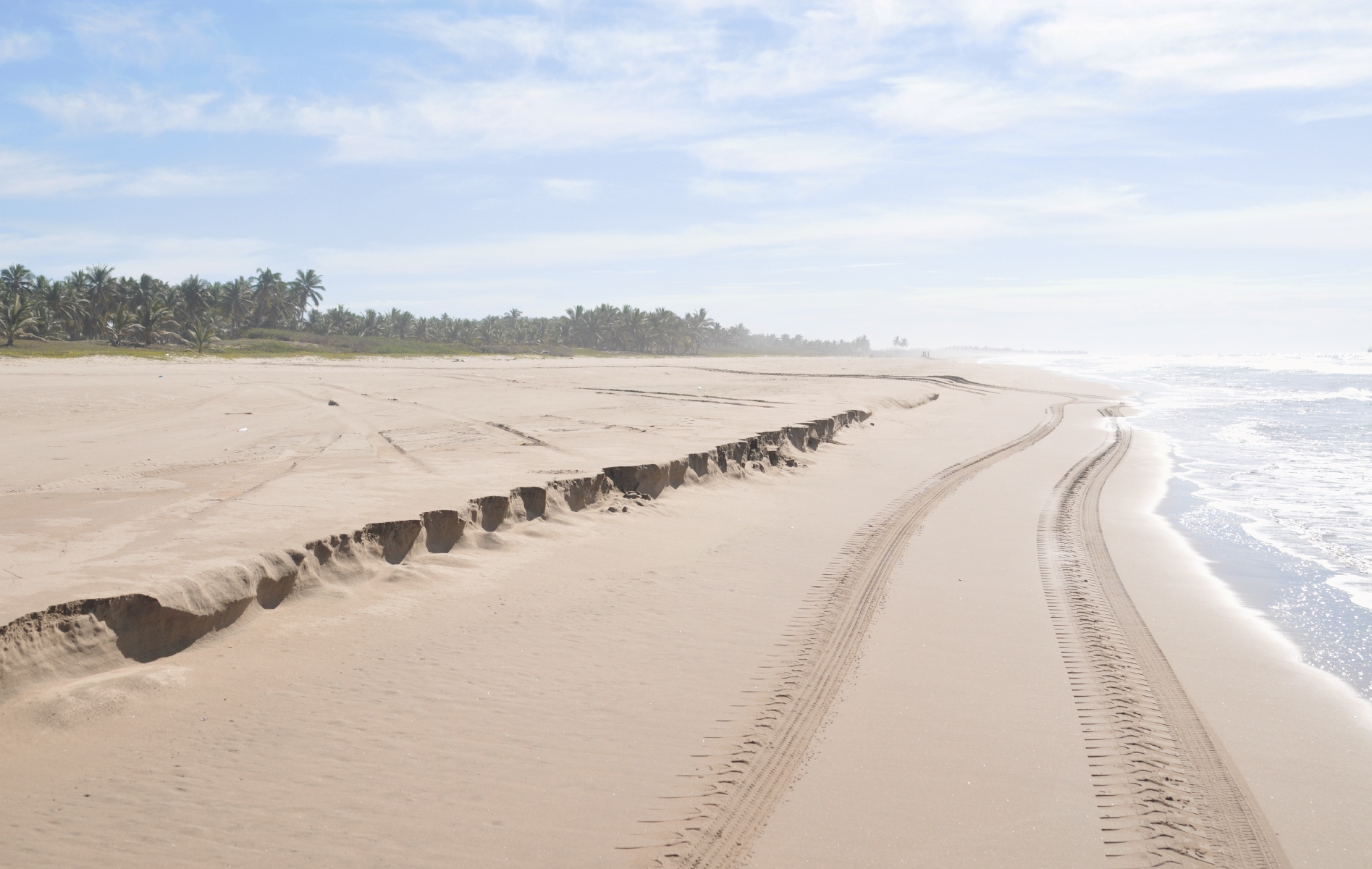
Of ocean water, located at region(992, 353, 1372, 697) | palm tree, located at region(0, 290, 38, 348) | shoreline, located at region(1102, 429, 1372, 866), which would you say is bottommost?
shoreline, located at region(1102, 429, 1372, 866)

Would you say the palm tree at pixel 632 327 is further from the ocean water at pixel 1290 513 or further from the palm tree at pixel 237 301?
the ocean water at pixel 1290 513

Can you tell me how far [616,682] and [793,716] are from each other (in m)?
1.02

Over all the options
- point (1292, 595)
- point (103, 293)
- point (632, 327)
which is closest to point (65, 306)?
point (103, 293)

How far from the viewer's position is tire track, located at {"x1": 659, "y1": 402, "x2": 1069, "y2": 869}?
11.0 feet

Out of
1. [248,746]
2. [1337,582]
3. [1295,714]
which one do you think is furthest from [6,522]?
[1337,582]

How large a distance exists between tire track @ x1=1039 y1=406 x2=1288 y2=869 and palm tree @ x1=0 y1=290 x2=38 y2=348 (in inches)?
2409

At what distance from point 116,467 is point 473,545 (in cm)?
510

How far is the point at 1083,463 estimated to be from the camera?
15.0m

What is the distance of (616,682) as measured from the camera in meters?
4.86

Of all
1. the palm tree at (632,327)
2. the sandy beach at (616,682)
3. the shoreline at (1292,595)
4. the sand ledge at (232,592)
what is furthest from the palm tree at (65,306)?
the shoreline at (1292,595)

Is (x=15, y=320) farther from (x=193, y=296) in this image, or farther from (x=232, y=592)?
(x=232, y=592)

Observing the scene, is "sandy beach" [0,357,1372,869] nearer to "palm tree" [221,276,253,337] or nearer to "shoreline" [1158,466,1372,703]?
"shoreline" [1158,466,1372,703]

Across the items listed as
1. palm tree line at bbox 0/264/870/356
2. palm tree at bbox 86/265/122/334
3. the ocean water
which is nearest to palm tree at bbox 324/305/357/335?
palm tree line at bbox 0/264/870/356

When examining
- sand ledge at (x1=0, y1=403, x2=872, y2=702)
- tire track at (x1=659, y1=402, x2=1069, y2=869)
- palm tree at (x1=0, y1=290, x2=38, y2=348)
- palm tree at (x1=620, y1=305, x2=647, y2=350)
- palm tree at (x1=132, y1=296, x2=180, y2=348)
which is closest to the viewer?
tire track at (x1=659, y1=402, x2=1069, y2=869)
